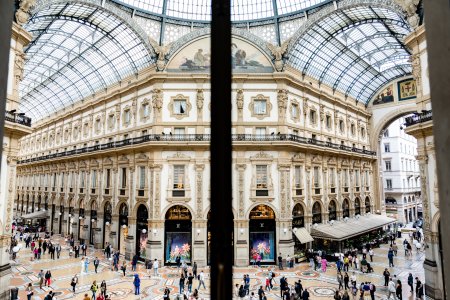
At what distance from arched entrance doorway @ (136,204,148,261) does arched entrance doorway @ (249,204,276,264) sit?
906cm

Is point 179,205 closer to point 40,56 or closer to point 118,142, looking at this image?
point 118,142

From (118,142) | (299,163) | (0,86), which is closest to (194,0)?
(118,142)

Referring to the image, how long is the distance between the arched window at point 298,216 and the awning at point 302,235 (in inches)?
23.0

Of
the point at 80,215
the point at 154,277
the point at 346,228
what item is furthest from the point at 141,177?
the point at 346,228

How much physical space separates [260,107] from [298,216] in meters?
10.5

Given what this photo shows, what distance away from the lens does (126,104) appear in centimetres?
3155

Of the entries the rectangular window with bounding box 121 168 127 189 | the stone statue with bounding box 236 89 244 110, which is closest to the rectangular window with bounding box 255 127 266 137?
the stone statue with bounding box 236 89 244 110

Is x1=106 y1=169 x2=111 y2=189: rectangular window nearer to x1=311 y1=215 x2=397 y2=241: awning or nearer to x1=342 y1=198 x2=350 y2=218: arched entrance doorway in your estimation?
x1=311 y1=215 x2=397 y2=241: awning

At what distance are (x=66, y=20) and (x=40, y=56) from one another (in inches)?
Answer: 450

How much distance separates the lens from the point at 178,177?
87.6ft

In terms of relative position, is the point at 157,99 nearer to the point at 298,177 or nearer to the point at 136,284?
the point at 298,177

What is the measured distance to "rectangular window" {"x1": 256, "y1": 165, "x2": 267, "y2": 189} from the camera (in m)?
26.8

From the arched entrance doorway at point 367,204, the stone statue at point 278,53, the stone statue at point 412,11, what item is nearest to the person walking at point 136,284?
the stone statue at point 278,53

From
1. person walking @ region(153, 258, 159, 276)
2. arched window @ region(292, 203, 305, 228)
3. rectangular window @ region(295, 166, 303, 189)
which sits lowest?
person walking @ region(153, 258, 159, 276)
